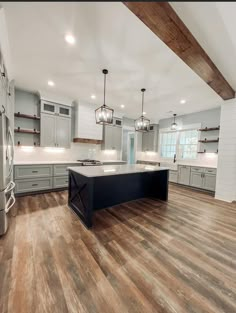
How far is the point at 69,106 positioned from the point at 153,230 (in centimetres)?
415

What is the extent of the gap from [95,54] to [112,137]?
346 cm

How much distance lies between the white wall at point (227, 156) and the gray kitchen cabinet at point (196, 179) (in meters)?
0.74

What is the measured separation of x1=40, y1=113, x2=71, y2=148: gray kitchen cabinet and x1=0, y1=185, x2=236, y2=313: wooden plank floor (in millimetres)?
2038

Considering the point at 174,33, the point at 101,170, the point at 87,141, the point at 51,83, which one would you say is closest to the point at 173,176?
the point at 87,141

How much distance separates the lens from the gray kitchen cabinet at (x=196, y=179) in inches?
196

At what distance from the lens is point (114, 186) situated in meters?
3.37

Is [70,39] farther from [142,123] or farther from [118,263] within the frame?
[118,263]

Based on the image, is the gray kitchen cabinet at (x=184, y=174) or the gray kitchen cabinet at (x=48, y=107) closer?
the gray kitchen cabinet at (x=48, y=107)

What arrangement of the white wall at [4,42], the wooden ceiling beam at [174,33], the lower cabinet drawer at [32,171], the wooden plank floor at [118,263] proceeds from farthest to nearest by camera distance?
the lower cabinet drawer at [32,171] → the white wall at [4,42] → the wooden ceiling beam at [174,33] → the wooden plank floor at [118,263]

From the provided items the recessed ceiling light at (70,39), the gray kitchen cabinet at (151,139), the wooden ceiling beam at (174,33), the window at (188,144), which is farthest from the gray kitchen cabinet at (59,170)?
the window at (188,144)

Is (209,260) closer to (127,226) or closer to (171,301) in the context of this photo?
(171,301)

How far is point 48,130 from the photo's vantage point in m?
4.37

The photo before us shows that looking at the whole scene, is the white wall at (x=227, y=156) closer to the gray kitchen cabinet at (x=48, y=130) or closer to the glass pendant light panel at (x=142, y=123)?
the glass pendant light panel at (x=142, y=123)

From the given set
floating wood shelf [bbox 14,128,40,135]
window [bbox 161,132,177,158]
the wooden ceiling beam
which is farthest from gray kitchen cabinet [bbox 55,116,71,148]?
window [bbox 161,132,177,158]
